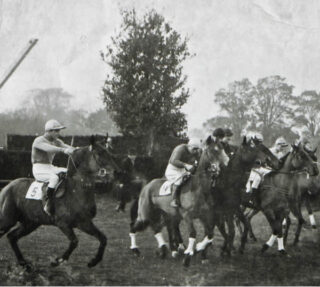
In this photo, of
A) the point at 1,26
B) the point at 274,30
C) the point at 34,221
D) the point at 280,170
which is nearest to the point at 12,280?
the point at 34,221

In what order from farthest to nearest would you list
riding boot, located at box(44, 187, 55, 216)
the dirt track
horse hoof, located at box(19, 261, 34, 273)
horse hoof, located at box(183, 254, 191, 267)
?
1. horse hoof, located at box(183, 254, 191, 267)
2. riding boot, located at box(44, 187, 55, 216)
3. horse hoof, located at box(19, 261, 34, 273)
4. the dirt track

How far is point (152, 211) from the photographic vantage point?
32.5 feet

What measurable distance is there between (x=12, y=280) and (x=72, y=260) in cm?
164

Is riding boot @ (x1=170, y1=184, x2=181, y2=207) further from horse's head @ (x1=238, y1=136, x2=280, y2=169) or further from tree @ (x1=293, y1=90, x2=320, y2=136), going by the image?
tree @ (x1=293, y1=90, x2=320, y2=136)

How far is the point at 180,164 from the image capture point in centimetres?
934

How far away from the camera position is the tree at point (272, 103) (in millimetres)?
23688

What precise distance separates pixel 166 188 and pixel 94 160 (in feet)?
7.76

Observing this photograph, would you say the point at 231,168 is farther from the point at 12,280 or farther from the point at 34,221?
the point at 12,280

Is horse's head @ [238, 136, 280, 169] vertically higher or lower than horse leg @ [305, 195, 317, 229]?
higher

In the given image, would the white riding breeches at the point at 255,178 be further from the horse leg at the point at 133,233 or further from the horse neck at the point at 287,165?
the horse leg at the point at 133,233

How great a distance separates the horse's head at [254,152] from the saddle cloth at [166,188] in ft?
5.31

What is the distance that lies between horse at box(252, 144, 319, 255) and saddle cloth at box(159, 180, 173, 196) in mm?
2543

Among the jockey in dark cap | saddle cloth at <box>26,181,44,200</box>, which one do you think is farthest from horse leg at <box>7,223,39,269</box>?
the jockey in dark cap

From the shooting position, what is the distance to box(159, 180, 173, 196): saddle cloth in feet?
31.1
